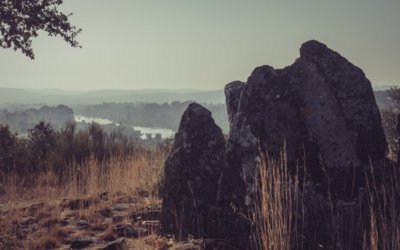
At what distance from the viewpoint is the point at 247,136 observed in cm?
512

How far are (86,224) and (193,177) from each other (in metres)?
2.15

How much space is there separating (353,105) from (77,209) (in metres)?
5.24

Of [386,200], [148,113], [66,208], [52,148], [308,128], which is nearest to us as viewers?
[386,200]

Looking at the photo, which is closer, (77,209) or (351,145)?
(351,145)

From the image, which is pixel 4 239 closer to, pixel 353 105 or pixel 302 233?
pixel 302 233

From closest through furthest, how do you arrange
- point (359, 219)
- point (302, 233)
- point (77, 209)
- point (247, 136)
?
point (302, 233) → point (359, 219) → point (247, 136) → point (77, 209)

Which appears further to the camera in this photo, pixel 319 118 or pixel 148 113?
pixel 148 113

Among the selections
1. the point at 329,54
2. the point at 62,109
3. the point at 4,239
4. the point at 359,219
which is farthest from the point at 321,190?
the point at 62,109

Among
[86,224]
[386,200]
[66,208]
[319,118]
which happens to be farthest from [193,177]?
[66,208]

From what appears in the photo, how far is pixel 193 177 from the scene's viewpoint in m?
5.74

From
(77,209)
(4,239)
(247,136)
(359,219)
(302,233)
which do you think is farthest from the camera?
(77,209)

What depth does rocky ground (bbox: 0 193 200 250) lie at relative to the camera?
533 centimetres

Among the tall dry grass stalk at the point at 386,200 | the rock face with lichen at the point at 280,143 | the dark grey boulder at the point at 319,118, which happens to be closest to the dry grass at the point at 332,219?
the tall dry grass stalk at the point at 386,200

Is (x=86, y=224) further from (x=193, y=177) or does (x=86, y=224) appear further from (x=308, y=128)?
(x=308, y=128)
